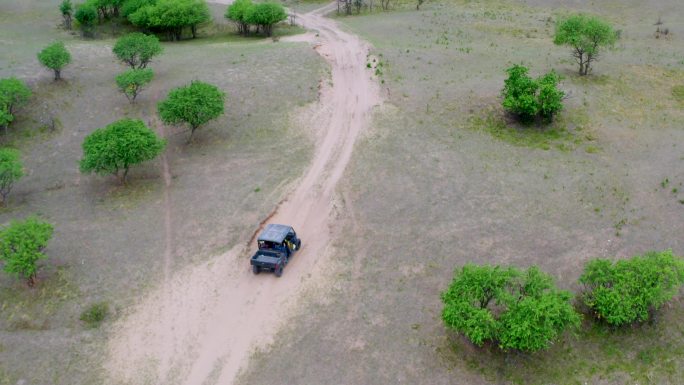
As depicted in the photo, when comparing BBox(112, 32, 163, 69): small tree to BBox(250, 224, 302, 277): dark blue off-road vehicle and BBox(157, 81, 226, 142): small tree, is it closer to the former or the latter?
BBox(157, 81, 226, 142): small tree

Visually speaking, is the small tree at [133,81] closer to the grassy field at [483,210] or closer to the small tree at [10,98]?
the small tree at [10,98]

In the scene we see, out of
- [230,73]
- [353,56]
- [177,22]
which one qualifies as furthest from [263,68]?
[177,22]

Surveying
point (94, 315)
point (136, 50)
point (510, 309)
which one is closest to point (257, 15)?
point (136, 50)

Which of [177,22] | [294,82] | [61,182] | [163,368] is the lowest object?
[163,368]

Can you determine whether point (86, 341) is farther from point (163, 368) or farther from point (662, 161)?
point (662, 161)

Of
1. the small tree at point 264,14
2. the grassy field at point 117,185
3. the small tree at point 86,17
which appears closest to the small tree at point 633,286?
the grassy field at point 117,185

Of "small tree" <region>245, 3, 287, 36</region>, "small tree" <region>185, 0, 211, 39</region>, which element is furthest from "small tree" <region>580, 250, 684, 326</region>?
"small tree" <region>185, 0, 211, 39</region>
